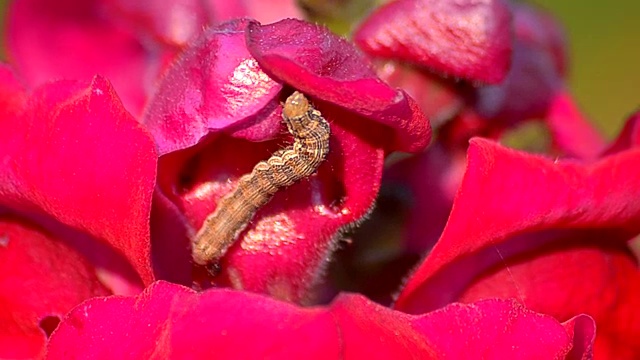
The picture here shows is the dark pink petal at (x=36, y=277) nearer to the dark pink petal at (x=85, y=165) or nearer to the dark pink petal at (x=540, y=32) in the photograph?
the dark pink petal at (x=85, y=165)

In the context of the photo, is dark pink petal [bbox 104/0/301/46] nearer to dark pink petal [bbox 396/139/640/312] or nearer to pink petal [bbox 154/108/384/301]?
pink petal [bbox 154/108/384/301]

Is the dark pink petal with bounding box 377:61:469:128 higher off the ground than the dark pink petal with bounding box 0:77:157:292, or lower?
lower

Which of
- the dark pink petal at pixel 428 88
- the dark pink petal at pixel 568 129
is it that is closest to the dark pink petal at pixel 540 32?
the dark pink petal at pixel 568 129

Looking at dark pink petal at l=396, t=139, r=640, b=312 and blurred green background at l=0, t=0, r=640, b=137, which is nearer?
dark pink petal at l=396, t=139, r=640, b=312

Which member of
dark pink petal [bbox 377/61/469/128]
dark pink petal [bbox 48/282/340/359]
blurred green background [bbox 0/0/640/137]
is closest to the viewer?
dark pink petal [bbox 48/282/340/359]

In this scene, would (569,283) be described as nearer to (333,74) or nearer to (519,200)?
(519,200)

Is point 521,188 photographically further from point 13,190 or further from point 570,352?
point 13,190

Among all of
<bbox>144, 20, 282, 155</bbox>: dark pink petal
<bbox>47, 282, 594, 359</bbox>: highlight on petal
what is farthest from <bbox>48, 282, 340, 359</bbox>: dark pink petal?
<bbox>144, 20, 282, 155</bbox>: dark pink petal
